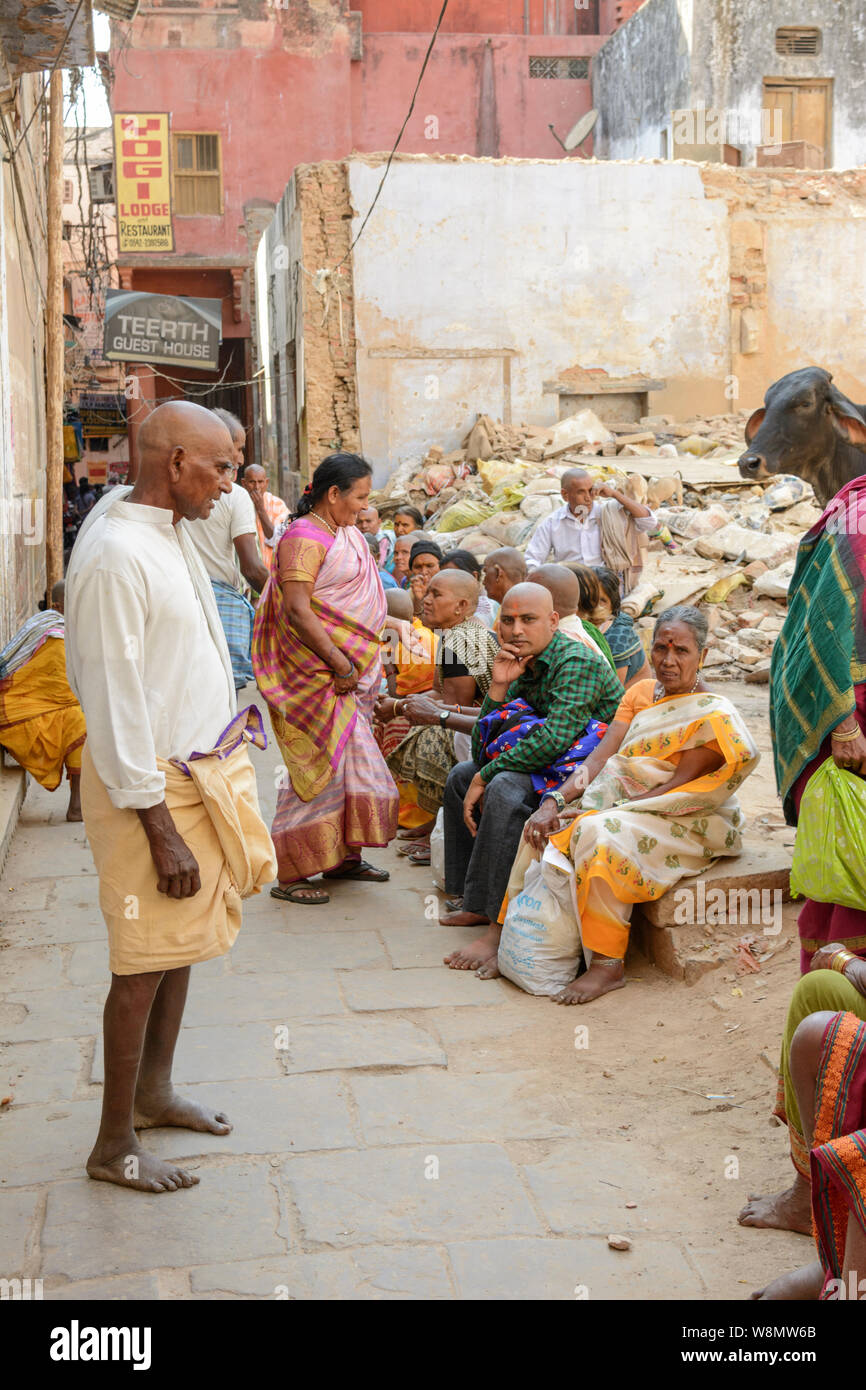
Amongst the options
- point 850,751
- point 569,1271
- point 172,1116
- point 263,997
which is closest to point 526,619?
point 263,997

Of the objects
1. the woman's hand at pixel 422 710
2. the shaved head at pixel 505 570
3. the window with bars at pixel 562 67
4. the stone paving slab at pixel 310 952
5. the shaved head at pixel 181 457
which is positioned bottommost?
the stone paving slab at pixel 310 952

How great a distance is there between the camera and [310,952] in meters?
4.90

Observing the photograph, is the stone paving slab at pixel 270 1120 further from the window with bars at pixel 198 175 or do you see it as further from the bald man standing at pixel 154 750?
the window with bars at pixel 198 175

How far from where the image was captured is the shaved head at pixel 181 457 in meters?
3.04

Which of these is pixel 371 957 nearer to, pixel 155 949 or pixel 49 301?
pixel 155 949

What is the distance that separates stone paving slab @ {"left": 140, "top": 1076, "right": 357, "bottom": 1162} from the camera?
3375mm

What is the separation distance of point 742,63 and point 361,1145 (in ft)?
72.9

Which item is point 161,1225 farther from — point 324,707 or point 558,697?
point 324,707

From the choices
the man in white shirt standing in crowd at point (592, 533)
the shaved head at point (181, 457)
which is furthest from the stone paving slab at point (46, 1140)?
the man in white shirt standing in crowd at point (592, 533)

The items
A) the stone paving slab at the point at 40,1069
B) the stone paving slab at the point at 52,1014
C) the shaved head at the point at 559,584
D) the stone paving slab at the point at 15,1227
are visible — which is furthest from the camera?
the shaved head at the point at 559,584

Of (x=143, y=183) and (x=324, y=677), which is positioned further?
(x=143, y=183)

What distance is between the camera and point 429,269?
1552 cm

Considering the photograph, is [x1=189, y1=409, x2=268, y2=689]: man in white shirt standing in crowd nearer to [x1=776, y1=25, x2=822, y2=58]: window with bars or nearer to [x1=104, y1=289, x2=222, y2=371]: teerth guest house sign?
[x1=104, y1=289, x2=222, y2=371]: teerth guest house sign

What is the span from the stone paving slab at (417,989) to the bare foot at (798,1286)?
1889mm
